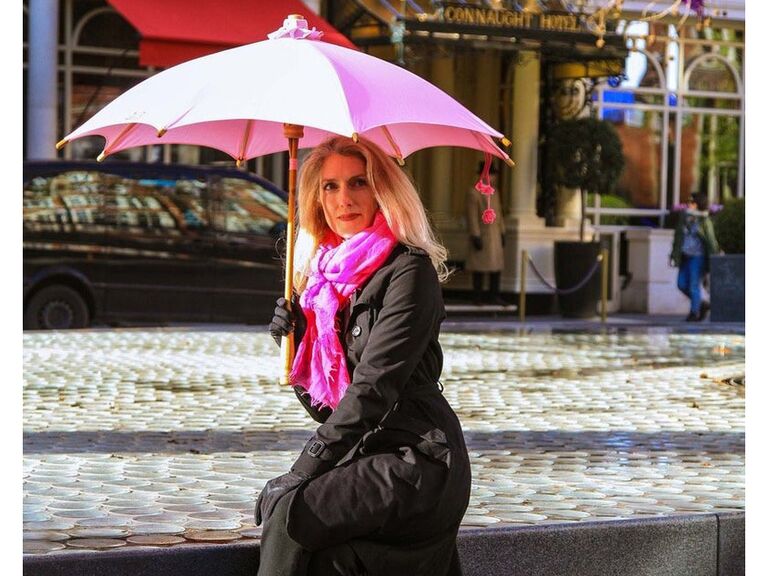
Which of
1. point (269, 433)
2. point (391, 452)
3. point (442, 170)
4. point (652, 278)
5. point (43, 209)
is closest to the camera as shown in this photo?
point (391, 452)

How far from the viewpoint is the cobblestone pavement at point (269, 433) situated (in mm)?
5930

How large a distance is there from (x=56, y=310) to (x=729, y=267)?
784 centimetres

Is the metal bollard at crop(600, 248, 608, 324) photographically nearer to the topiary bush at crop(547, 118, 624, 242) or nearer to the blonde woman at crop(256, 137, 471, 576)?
the topiary bush at crop(547, 118, 624, 242)

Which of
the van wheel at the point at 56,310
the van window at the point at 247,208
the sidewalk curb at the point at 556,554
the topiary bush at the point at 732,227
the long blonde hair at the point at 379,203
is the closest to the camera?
the long blonde hair at the point at 379,203

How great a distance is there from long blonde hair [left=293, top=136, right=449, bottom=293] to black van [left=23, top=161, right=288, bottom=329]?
33.4 feet

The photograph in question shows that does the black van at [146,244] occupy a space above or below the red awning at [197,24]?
below

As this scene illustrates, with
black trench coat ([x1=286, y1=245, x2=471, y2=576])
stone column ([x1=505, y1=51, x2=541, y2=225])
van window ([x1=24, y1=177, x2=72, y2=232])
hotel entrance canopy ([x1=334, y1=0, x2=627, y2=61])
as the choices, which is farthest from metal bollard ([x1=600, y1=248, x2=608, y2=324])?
black trench coat ([x1=286, y1=245, x2=471, y2=576])

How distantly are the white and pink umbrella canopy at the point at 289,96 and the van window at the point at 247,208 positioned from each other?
10.7 meters

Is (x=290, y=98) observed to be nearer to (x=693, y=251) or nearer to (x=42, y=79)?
(x=42, y=79)

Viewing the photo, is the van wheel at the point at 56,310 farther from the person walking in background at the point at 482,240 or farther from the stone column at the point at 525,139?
the stone column at the point at 525,139

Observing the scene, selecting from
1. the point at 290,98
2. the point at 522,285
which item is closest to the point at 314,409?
the point at 290,98

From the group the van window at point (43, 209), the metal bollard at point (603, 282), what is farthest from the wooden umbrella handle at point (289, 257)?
the metal bollard at point (603, 282)

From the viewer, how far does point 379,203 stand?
4.61 meters
